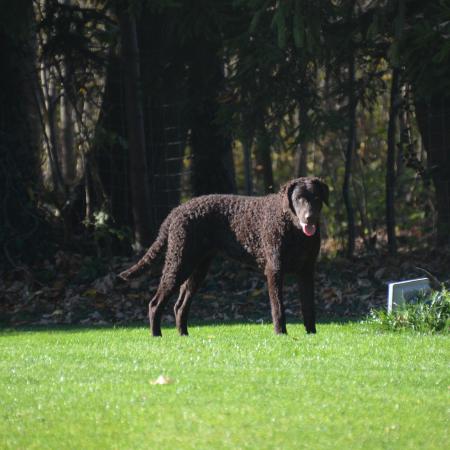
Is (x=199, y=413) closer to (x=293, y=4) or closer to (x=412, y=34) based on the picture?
(x=293, y=4)

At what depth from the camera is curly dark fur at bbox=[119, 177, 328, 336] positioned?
10297 millimetres

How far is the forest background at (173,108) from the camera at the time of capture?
15.3 metres

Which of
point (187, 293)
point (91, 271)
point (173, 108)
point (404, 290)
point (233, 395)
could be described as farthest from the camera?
point (173, 108)

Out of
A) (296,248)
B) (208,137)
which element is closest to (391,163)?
(208,137)

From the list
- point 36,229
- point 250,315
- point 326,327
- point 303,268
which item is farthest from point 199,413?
point 36,229

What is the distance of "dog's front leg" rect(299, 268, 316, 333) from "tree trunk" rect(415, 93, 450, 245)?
22.3 feet

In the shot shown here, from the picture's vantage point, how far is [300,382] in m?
7.75

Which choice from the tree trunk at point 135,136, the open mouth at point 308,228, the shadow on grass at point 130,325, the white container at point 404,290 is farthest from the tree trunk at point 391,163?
the open mouth at point 308,228

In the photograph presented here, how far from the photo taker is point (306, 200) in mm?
10117

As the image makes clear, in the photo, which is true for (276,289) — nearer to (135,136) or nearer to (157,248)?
(157,248)

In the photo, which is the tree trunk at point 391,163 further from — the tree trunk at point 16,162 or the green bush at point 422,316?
the green bush at point 422,316

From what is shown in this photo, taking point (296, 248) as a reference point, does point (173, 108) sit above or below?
above

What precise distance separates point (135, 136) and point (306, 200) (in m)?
8.08

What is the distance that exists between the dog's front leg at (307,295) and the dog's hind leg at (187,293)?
106cm
